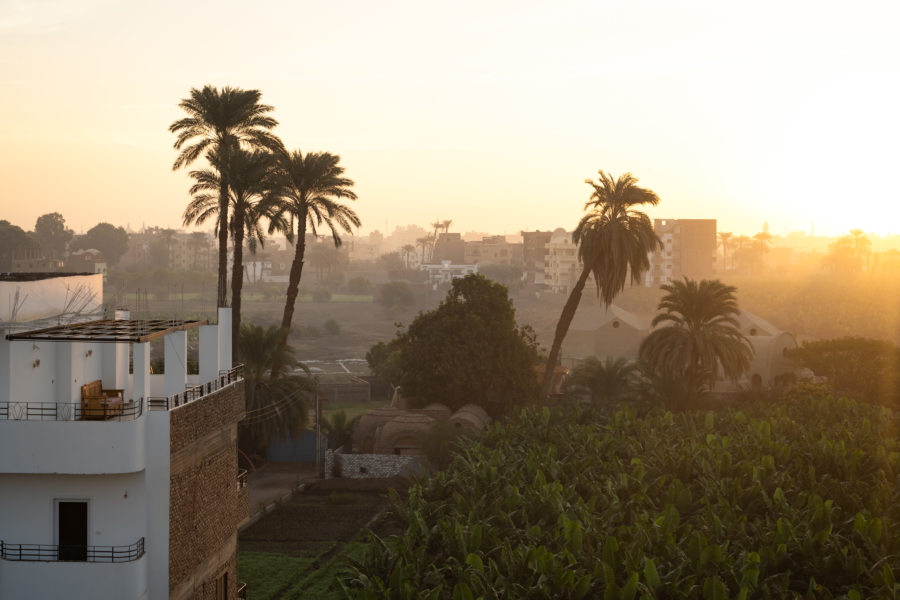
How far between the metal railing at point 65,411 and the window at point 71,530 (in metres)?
2.00

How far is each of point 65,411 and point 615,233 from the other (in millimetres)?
36693

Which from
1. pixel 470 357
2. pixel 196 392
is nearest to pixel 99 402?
pixel 196 392

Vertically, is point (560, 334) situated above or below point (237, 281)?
below

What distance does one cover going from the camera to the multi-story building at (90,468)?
21109 millimetres

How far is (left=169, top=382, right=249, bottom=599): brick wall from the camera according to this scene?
890 inches

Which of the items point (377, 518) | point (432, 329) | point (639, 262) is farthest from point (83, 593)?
point (639, 262)

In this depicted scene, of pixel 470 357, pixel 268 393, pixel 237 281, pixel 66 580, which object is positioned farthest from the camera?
pixel 470 357

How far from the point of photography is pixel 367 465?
47.7 m

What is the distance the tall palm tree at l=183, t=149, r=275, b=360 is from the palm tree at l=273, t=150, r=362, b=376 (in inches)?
80.0

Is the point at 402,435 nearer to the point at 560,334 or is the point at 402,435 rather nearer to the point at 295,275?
the point at 295,275

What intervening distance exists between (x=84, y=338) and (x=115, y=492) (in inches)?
135

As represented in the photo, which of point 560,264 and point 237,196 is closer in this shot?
point 237,196

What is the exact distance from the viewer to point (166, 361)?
24828 millimetres

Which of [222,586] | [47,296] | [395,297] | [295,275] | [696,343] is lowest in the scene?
[222,586]
